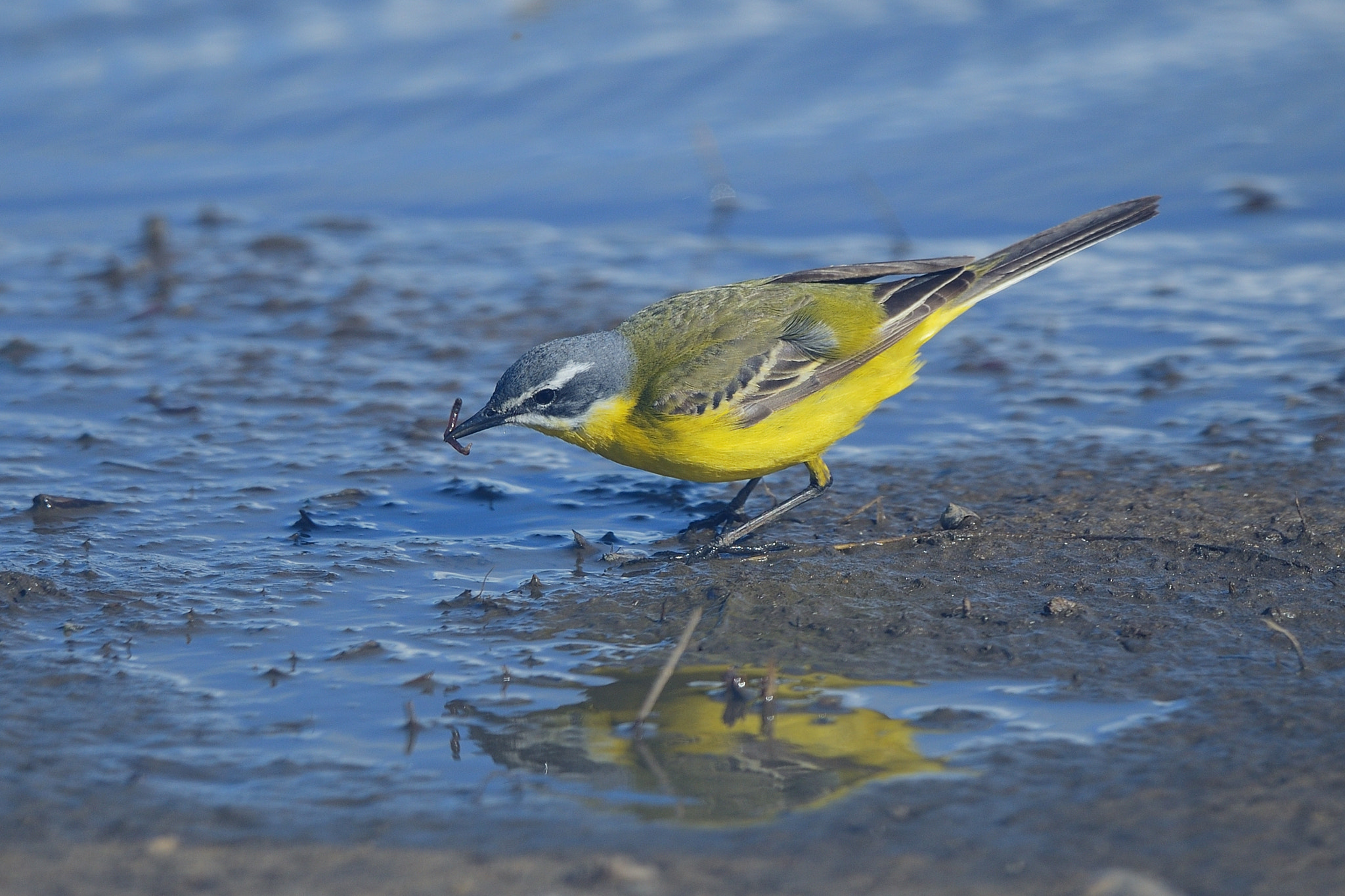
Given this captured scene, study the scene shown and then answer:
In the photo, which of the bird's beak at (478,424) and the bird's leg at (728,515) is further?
the bird's leg at (728,515)

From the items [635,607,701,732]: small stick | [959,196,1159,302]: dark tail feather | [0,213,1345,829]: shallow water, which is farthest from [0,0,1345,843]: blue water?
[959,196,1159,302]: dark tail feather

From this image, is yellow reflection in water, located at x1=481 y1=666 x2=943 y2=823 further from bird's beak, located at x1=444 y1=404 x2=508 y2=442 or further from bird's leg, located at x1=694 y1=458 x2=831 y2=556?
bird's beak, located at x1=444 y1=404 x2=508 y2=442

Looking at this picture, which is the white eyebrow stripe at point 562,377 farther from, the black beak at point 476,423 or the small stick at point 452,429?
the small stick at point 452,429

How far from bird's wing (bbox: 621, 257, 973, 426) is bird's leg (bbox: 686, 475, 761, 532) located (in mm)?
593

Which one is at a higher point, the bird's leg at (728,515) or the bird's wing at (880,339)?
the bird's wing at (880,339)

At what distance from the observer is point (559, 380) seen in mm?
6734

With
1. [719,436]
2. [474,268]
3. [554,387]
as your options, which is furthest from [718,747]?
[474,268]

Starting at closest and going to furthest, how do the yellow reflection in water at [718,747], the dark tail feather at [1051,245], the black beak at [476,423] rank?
the yellow reflection in water at [718,747] → the black beak at [476,423] → the dark tail feather at [1051,245]

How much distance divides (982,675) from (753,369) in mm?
2234

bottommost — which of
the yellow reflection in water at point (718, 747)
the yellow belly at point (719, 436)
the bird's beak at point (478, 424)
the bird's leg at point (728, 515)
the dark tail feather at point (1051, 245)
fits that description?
the yellow reflection in water at point (718, 747)

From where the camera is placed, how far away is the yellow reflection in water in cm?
461

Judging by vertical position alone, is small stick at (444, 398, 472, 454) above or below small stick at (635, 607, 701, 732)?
above

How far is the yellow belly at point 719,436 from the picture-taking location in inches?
267

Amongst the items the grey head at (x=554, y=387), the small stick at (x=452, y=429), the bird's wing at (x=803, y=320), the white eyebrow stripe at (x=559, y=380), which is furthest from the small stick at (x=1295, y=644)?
the small stick at (x=452, y=429)
